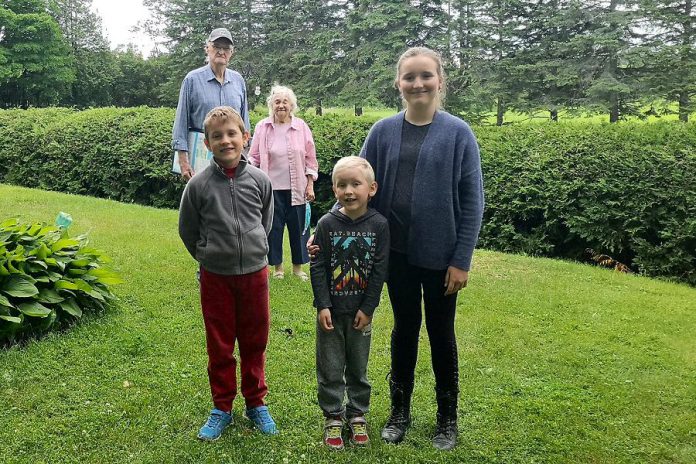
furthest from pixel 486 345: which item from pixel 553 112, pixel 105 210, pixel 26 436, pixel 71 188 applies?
pixel 553 112

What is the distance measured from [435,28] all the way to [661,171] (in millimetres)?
20315

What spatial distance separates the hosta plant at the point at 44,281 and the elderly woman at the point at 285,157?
5.27 feet

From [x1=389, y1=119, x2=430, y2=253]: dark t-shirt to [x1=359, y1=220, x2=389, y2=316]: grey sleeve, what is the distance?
8 centimetres

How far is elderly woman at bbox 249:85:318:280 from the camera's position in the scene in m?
5.26

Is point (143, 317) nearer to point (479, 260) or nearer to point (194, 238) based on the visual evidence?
point (194, 238)

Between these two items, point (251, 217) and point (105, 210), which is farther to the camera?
point (105, 210)

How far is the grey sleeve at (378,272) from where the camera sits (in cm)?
277

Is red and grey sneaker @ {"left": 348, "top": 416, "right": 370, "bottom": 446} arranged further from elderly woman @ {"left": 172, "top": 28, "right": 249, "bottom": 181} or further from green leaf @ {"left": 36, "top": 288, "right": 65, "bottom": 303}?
elderly woman @ {"left": 172, "top": 28, "right": 249, "bottom": 181}

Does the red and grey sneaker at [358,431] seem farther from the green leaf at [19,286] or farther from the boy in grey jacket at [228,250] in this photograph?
the green leaf at [19,286]

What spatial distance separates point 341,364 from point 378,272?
0.52 m

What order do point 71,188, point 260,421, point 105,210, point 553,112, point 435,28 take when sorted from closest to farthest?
point 260,421 → point 105,210 → point 71,188 → point 553,112 → point 435,28

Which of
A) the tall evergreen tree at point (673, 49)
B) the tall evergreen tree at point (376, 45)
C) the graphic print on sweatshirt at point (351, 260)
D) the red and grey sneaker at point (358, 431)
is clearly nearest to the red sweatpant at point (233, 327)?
the graphic print on sweatshirt at point (351, 260)

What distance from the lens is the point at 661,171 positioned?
20.7ft

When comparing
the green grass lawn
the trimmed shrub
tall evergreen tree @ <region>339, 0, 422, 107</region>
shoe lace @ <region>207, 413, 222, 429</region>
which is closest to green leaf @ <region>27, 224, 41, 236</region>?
the green grass lawn
